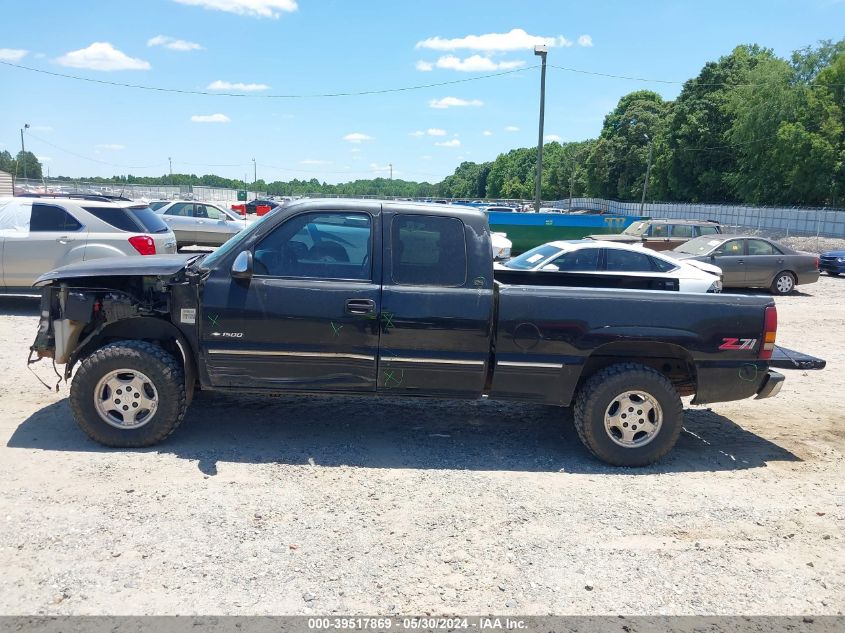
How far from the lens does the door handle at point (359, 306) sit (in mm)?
5160

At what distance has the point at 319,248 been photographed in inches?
212

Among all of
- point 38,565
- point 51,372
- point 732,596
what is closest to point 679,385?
point 732,596

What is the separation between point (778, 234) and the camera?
44.5 m

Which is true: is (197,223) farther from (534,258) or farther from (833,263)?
(833,263)

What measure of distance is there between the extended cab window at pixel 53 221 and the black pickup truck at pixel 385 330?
550cm

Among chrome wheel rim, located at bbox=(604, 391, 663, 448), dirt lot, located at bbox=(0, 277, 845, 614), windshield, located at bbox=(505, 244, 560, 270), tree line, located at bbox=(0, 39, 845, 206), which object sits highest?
tree line, located at bbox=(0, 39, 845, 206)

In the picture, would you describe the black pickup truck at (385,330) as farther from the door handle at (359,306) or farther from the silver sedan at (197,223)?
the silver sedan at (197,223)

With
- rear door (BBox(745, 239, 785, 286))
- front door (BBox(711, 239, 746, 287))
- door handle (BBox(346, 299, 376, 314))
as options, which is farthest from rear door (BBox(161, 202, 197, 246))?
door handle (BBox(346, 299, 376, 314))

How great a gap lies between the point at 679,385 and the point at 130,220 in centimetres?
834

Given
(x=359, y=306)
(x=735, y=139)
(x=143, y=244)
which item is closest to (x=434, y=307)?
(x=359, y=306)

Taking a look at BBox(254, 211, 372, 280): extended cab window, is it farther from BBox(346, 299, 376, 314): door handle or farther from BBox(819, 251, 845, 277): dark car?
BBox(819, 251, 845, 277): dark car

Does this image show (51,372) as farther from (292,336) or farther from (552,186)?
(552,186)

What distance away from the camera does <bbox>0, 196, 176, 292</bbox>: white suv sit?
10250mm

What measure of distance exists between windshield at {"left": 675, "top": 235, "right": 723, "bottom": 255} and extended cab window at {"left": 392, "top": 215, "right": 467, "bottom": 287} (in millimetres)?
13535
